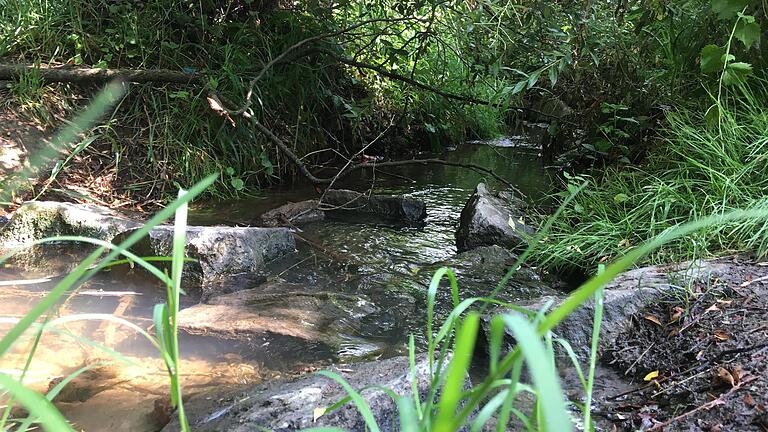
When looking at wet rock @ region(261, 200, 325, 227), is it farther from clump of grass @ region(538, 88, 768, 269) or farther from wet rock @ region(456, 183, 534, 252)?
clump of grass @ region(538, 88, 768, 269)

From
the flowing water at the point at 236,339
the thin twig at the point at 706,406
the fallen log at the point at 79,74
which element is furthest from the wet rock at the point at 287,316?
the fallen log at the point at 79,74

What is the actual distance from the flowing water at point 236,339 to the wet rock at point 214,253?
154mm

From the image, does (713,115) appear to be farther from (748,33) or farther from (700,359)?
(700,359)

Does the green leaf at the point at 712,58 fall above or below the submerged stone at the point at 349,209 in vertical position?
above

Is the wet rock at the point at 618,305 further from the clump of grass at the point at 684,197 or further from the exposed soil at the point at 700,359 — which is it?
the clump of grass at the point at 684,197

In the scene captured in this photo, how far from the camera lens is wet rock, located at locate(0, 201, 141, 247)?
304cm

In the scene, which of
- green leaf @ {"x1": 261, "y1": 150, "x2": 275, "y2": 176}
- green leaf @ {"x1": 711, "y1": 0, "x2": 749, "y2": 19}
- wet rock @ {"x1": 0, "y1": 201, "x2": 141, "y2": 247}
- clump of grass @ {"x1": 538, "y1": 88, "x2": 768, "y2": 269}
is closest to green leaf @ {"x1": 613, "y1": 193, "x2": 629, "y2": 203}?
clump of grass @ {"x1": 538, "y1": 88, "x2": 768, "y2": 269}

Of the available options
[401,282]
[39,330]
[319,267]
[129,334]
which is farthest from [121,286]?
[39,330]

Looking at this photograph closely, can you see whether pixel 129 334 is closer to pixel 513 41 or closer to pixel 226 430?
pixel 226 430

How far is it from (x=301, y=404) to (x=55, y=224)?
245 centimetres

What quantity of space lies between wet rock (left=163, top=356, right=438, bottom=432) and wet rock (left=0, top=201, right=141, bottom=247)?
183cm

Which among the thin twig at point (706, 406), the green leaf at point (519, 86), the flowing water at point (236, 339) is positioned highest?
the green leaf at point (519, 86)

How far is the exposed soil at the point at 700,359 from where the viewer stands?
138cm

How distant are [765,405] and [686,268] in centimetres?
83
